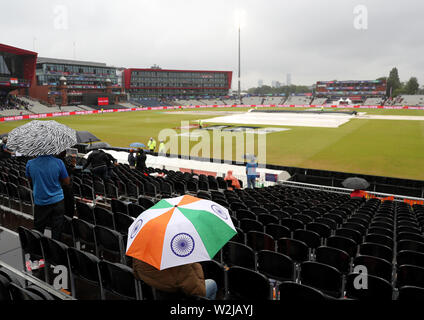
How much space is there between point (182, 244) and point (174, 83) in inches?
5637

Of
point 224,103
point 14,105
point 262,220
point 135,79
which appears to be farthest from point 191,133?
point 135,79

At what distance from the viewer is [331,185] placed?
1666 cm

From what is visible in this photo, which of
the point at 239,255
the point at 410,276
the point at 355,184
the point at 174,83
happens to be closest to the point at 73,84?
the point at 174,83

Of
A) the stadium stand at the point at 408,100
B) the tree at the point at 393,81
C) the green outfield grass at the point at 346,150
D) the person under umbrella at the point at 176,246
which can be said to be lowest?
the green outfield grass at the point at 346,150

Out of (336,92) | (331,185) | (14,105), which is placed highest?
(336,92)

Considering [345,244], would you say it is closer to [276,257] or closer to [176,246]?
[276,257]

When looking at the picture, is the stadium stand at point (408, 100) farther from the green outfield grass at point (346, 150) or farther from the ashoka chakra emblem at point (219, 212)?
the ashoka chakra emblem at point (219, 212)

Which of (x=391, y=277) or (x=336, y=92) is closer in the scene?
(x=391, y=277)

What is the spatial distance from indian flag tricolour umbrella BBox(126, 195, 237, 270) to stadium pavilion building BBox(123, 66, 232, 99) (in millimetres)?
129380

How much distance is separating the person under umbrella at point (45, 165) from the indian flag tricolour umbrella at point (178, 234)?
7.40ft

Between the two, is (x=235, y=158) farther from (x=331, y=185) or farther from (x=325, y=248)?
(x=325, y=248)

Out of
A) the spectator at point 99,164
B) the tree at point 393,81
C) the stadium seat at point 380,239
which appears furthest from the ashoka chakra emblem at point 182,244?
the tree at point 393,81

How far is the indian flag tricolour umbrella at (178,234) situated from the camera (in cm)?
283
